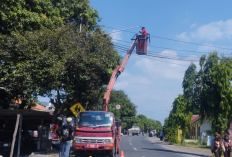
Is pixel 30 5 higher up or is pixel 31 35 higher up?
pixel 30 5

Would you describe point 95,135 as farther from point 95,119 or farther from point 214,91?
point 214,91

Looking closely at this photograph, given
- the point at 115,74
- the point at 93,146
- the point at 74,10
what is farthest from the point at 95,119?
the point at 74,10

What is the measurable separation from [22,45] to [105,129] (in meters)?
6.66

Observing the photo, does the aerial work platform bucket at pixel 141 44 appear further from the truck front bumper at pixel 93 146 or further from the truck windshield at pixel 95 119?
the truck front bumper at pixel 93 146

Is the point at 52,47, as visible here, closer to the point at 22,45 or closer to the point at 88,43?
the point at 22,45

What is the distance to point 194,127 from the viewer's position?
60.7m

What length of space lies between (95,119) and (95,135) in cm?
98

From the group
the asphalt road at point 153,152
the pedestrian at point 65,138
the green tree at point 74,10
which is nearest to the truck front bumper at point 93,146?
the pedestrian at point 65,138

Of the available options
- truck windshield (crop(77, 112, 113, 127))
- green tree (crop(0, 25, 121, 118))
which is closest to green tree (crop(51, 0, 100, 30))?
green tree (crop(0, 25, 121, 118))

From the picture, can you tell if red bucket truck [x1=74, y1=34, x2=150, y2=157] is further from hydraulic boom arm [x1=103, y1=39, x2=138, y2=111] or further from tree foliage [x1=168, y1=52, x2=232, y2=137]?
tree foliage [x1=168, y1=52, x2=232, y2=137]

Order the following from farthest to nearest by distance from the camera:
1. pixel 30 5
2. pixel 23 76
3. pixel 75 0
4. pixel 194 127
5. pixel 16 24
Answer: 1. pixel 194 127
2. pixel 75 0
3. pixel 30 5
4. pixel 16 24
5. pixel 23 76

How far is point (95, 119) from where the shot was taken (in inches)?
639

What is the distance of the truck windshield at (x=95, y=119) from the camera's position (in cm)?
1602

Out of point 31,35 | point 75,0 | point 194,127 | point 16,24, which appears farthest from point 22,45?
point 194,127
